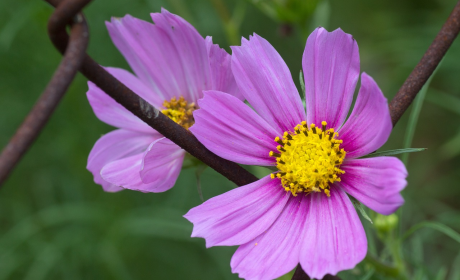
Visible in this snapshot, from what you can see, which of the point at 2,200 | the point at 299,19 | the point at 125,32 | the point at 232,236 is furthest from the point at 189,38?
the point at 2,200

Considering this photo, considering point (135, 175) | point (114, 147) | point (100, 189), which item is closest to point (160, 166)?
point (135, 175)

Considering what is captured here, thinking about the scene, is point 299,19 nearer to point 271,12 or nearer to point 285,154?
point 271,12

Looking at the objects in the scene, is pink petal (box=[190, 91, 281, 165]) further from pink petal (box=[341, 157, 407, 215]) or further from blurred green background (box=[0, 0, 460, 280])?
blurred green background (box=[0, 0, 460, 280])

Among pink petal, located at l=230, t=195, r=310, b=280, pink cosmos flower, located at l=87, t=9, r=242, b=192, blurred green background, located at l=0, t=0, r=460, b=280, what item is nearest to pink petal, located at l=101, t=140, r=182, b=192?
pink cosmos flower, located at l=87, t=9, r=242, b=192

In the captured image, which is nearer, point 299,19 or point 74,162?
point 299,19

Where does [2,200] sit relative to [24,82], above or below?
below

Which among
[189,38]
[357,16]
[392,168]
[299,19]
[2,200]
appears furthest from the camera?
[357,16]
